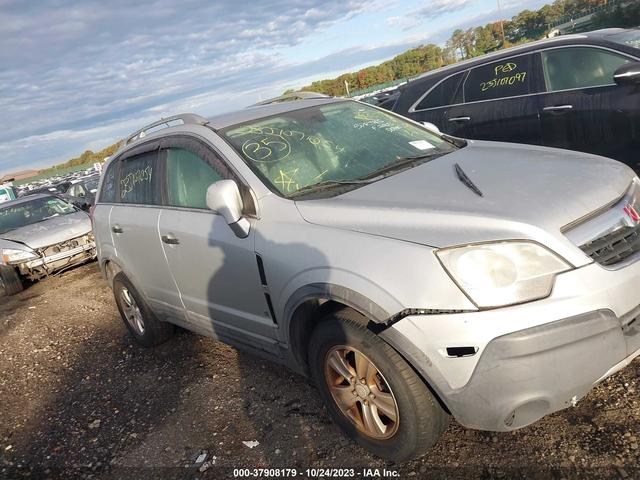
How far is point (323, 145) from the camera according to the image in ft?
10.9

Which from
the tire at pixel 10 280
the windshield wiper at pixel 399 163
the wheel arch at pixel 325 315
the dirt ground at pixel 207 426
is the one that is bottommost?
the dirt ground at pixel 207 426

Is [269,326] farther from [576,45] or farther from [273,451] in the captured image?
[576,45]

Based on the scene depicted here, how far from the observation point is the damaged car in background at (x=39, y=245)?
8.25m

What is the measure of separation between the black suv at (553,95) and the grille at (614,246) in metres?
3.05

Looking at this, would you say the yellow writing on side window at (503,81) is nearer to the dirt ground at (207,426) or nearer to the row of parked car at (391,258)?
the row of parked car at (391,258)

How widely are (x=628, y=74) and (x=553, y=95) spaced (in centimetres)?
86

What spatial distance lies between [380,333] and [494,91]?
4645 millimetres

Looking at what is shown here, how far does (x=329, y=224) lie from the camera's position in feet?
8.36

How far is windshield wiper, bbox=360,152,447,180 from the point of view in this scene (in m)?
3.04

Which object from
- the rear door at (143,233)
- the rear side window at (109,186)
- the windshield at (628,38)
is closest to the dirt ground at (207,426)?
the rear door at (143,233)

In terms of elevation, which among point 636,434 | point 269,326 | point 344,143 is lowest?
point 636,434

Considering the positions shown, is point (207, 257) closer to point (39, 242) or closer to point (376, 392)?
point (376, 392)

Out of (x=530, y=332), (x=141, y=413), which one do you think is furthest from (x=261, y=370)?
(x=530, y=332)

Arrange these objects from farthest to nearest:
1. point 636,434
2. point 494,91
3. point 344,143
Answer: point 494,91, point 344,143, point 636,434
